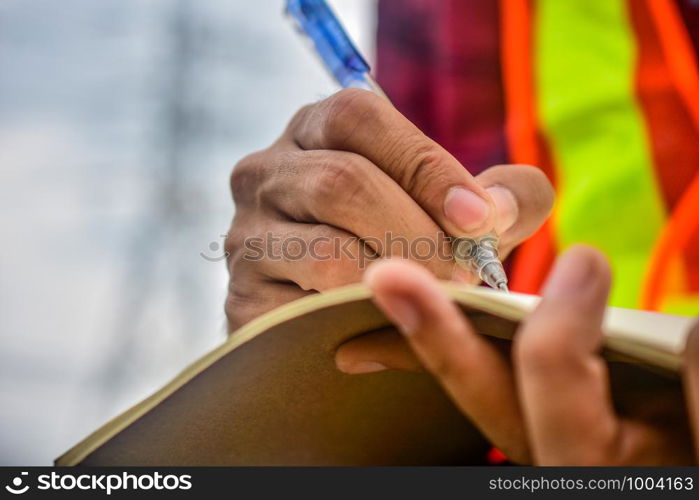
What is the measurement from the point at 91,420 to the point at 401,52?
50cm

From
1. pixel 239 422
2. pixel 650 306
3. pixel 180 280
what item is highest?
pixel 180 280

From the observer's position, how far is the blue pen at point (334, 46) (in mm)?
377

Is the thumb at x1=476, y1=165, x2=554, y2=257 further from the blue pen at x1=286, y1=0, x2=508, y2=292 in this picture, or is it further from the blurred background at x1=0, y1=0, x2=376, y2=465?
the blurred background at x1=0, y1=0, x2=376, y2=465

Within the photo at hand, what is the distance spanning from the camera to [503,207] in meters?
0.35

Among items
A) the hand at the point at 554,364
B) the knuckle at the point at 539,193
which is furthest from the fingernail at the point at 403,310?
the knuckle at the point at 539,193

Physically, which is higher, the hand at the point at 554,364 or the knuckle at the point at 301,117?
the knuckle at the point at 301,117

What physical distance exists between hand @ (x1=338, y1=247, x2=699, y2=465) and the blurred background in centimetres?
48

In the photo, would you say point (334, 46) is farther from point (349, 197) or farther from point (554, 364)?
point (554, 364)

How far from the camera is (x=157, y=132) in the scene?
74 cm

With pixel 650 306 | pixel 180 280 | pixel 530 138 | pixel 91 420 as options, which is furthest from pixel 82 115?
pixel 650 306

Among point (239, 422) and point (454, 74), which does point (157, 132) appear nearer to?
point (454, 74)

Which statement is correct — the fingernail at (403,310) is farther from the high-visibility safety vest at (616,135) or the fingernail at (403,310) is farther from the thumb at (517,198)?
the high-visibility safety vest at (616,135)

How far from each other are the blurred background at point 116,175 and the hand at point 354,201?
26 centimetres

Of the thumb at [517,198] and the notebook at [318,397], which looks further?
the thumb at [517,198]
